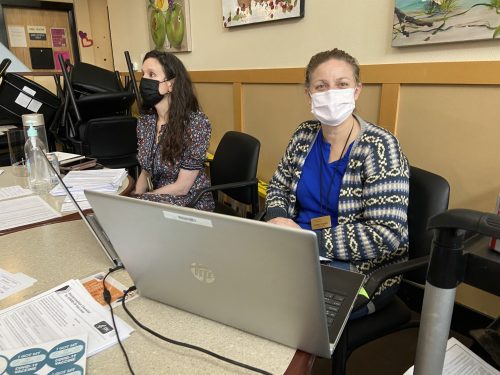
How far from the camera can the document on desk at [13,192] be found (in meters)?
1.48

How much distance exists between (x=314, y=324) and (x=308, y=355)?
9 cm

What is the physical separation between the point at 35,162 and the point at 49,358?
1.31 metres

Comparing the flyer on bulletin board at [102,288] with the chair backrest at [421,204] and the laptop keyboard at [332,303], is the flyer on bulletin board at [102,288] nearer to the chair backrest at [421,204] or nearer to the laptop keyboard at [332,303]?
the laptop keyboard at [332,303]

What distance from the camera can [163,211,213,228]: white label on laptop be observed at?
56cm

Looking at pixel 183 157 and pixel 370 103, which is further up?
pixel 370 103

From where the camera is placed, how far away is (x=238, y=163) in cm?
182

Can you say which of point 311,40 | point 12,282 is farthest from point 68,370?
point 311,40

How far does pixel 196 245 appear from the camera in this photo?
1.96 feet

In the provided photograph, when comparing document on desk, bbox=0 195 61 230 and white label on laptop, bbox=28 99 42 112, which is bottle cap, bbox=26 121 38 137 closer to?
document on desk, bbox=0 195 61 230

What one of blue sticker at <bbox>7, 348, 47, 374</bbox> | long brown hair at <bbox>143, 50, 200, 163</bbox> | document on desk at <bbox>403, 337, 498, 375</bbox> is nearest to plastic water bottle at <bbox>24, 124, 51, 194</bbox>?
long brown hair at <bbox>143, 50, 200, 163</bbox>

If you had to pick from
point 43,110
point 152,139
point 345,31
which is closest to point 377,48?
point 345,31

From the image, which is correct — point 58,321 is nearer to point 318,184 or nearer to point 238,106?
point 318,184

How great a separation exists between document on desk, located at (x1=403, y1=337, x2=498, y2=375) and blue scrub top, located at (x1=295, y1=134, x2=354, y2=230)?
1.94 feet

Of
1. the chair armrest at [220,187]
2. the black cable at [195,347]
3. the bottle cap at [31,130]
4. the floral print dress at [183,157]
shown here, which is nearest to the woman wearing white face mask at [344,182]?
the chair armrest at [220,187]
